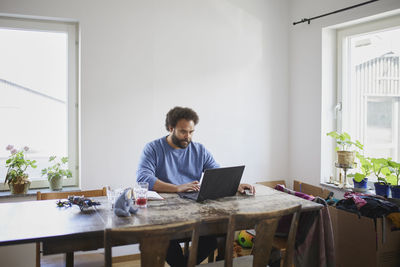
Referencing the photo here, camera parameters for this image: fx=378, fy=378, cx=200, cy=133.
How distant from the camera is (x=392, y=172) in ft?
9.75

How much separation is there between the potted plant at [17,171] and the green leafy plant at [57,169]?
0.13m

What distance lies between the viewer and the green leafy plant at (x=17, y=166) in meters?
3.00

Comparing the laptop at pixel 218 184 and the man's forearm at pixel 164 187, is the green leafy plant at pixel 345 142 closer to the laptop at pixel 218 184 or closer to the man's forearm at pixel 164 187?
the laptop at pixel 218 184

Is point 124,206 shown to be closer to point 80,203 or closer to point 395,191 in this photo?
point 80,203

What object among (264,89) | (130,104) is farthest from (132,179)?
(264,89)

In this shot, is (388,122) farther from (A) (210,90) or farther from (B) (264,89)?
(A) (210,90)

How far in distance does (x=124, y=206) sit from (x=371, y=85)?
8.31 feet

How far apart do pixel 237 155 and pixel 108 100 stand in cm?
139

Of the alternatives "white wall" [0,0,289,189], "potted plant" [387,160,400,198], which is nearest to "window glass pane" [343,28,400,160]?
"potted plant" [387,160,400,198]

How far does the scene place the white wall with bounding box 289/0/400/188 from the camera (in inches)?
142

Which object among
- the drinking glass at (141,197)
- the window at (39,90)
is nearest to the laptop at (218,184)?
the drinking glass at (141,197)

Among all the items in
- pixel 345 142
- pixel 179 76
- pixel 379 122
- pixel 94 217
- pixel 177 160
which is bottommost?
pixel 94 217

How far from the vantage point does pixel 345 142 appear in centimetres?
328

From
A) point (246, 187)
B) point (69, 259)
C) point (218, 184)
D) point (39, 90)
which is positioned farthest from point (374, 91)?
point (39, 90)
